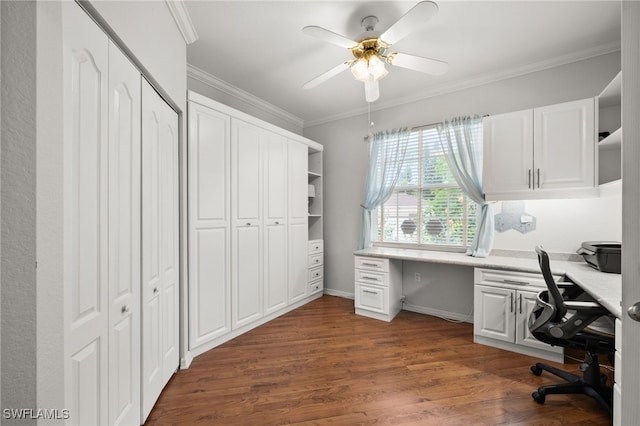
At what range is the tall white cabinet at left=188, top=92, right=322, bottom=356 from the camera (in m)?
2.33

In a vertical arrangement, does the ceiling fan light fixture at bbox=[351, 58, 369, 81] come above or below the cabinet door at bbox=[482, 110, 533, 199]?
above

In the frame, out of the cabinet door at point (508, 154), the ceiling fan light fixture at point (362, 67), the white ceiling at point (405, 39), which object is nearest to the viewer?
the white ceiling at point (405, 39)

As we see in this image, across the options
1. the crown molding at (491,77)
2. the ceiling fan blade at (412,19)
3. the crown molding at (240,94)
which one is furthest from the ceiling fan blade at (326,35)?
the crown molding at (491,77)

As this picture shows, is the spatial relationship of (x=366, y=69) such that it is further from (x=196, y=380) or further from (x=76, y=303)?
(x=196, y=380)

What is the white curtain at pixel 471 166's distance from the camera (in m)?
2.82

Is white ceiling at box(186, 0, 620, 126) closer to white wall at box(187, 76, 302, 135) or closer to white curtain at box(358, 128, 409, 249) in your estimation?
white wall at box(187, 76, 302, 135)

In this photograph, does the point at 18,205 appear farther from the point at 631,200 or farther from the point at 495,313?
the point at 495,313

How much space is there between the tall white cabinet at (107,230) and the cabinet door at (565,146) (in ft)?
10.6

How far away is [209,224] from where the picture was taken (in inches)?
95.0

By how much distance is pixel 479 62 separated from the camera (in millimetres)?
2676

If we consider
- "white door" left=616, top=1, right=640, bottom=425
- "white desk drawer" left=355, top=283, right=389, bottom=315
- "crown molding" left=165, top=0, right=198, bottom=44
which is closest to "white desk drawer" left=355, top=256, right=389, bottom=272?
"white desk drawer" left=355, top=283, right=389, bottom=315

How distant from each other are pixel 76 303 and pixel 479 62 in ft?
11.9

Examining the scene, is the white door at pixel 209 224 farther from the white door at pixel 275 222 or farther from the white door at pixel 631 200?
the white door at pixel 631 200

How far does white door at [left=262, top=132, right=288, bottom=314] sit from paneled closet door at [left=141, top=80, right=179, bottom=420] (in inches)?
43.2
